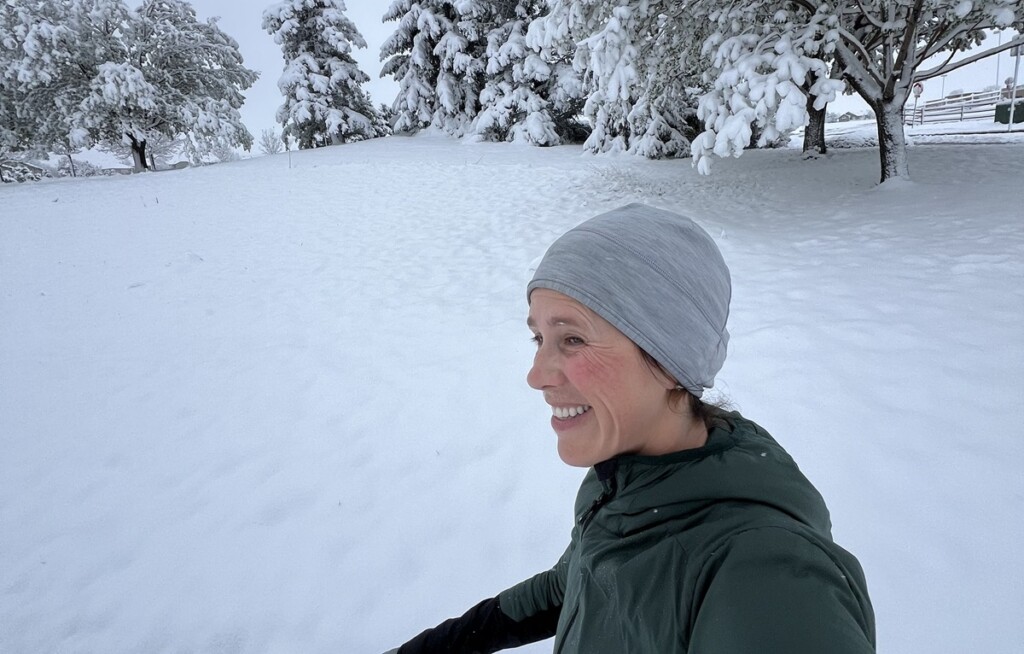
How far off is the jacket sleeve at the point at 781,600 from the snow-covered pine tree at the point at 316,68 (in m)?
25.5

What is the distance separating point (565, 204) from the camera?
10156 millimetres

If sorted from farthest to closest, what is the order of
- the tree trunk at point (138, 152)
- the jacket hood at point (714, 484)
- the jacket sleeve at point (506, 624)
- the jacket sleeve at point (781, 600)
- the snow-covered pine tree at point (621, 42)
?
the tree trunk at point (138, 152) → the snow-covered pine tree at point (621, 42) → the jacket sleeve at point (506, 624) → the jacket hood at point (714, 484) → the jacket sleeve at point (781, 600)

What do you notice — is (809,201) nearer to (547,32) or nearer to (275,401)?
(547,32)

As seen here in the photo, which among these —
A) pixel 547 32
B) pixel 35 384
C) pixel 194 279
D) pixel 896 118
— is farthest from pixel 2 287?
pixel 896 118

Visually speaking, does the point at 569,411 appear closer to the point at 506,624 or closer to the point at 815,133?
the point at 506,624

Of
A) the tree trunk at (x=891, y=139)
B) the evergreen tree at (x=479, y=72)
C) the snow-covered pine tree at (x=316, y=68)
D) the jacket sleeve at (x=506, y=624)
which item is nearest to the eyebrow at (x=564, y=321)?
the jacket sleeve at (x=506, y=624)

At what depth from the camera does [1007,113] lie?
2122 cm

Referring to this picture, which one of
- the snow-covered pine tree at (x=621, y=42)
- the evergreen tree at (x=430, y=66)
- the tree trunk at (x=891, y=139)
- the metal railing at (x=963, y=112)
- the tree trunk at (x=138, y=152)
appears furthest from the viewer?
the metal railing at (x=963, y=112)

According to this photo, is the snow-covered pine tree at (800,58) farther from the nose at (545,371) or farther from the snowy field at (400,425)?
the nose at (545,371)

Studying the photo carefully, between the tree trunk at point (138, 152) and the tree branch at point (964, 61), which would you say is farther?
the tree trunk at point (138, 152)

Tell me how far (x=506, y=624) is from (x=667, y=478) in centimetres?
114

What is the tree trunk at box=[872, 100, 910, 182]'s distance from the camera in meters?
8.43

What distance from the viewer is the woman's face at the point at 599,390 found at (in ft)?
3.79

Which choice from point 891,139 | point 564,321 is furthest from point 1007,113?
point 564,321
